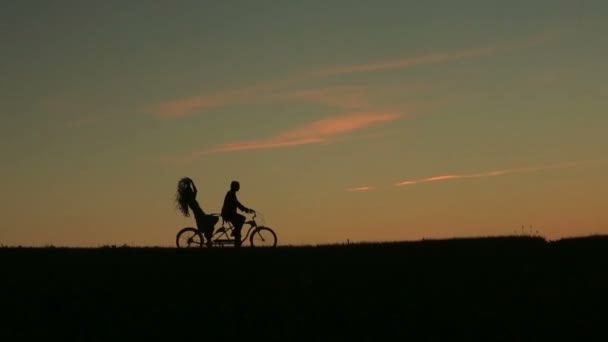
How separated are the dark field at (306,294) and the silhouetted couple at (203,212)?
152 inches

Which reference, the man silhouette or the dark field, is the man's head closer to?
the man silhouette

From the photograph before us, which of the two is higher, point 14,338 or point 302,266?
point 302,266

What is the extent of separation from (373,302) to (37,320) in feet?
23.7

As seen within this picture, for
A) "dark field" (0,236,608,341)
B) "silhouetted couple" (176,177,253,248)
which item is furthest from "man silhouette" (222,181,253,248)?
"dark field" (0,236,608,341)

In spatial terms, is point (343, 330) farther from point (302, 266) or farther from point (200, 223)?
point (200, 223)

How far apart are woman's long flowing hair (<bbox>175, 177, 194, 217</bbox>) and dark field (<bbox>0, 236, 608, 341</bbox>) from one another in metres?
4.11

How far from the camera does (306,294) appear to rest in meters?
24.6

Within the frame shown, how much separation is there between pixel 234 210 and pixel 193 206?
1323 millimetres

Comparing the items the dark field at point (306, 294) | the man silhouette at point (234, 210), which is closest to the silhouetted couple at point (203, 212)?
the man silhouette at point (234, 210)

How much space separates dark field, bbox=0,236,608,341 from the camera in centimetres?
2231

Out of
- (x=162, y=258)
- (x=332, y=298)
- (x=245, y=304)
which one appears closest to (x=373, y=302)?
(x=332, y=298)

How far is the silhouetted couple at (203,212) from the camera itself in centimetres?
3428

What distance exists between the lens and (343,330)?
2234 centimetres

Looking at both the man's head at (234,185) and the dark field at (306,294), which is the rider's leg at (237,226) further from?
the dark field at (306,294)
